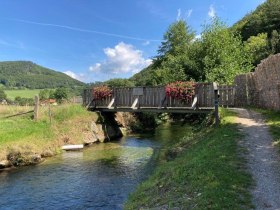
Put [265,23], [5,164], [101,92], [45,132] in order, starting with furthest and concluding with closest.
A: [265,23] → [101,92] → [45,132] → [5,164]

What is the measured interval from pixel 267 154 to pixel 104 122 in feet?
73.5

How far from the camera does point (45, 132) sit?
26.4 meters

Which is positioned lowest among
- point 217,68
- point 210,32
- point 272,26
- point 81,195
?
point 81,195

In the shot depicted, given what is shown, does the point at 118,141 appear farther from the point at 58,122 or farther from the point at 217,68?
the point at 217,68

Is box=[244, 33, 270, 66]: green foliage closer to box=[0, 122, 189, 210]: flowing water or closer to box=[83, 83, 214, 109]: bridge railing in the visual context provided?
box=[83, 83, 214, 109]: bridge railing

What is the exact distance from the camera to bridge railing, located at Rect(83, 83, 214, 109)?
26.9m

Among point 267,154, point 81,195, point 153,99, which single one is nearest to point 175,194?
point 267,154

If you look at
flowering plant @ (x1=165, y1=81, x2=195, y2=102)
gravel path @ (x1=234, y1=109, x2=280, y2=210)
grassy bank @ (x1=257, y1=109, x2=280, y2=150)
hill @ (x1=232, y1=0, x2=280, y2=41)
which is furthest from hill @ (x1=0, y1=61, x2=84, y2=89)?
gravel path @ (x1=234, y1=109, x2=280, y2=210)

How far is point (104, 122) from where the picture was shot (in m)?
33.8

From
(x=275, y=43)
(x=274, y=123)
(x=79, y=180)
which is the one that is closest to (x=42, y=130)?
(x=79, y=180)

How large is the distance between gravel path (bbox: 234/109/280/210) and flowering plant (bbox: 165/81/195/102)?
8.67m

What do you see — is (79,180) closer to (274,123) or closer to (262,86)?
(274,123)

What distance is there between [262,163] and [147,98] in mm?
19469

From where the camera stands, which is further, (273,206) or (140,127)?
(140,127)
